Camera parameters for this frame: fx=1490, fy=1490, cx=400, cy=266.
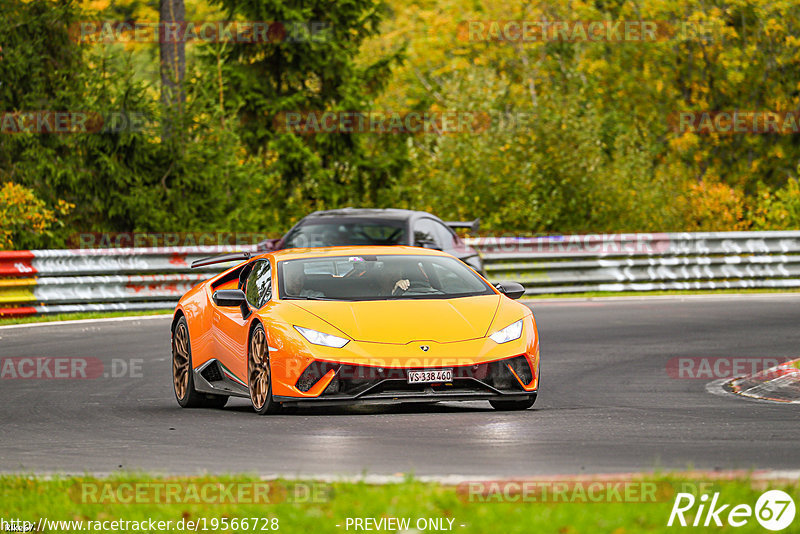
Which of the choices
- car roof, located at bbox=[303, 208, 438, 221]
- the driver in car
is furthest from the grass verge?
car roof, located at bbox=[303, 208, 438, 221]

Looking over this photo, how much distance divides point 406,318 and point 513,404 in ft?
4.10

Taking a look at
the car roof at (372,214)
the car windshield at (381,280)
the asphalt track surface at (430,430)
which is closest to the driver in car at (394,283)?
the car windshield at (381,280)

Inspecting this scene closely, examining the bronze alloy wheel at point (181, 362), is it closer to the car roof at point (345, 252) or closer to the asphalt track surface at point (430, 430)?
the asphalt track surface at point (430, 430)

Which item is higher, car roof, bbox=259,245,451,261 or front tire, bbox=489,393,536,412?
car roof, bbox=259,245,451,261

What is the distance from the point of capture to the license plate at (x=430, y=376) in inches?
444

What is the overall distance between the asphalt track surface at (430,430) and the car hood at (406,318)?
2.09 ft

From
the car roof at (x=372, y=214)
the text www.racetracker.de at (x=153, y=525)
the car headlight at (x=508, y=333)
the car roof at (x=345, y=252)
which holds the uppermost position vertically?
the text www.racetracker.de at (x=153, y=525)

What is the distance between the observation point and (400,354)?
11.3m

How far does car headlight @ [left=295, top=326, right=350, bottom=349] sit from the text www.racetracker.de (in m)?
4.14

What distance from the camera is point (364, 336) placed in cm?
1140

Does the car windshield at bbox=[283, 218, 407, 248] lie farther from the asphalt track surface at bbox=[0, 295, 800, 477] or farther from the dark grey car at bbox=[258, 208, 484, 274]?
the asphalt track surface at bbox=[0, 295, 800, 477]

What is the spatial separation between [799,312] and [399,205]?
15.6 m

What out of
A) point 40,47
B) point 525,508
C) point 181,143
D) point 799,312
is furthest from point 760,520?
point 40,47

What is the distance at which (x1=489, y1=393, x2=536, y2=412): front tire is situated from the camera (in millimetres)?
12023
